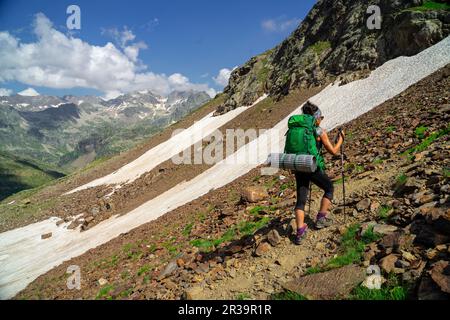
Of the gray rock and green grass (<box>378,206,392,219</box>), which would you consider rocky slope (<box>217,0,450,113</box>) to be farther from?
the gray rock

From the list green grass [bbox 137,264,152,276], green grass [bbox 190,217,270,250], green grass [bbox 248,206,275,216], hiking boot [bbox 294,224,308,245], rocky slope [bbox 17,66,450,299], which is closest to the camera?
rocky slope [bbox 17,66,450,299]

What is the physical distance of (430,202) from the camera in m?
7.71

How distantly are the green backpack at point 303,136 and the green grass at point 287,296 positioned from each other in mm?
3416

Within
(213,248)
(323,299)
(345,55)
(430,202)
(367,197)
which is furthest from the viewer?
(345,55)

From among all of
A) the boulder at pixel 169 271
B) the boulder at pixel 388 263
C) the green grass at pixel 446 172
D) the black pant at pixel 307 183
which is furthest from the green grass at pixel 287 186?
the boulder at pixel 388 263

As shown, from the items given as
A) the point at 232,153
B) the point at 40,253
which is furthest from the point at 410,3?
the point at 40,253

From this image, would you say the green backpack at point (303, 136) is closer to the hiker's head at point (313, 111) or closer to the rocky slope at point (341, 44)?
the hiker's head at point (313, 111)

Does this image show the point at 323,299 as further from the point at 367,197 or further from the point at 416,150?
the point at 416,150

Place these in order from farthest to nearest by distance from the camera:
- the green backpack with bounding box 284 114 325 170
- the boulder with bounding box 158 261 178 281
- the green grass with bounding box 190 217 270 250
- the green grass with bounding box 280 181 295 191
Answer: the green grass with bounding box 280 181 295 191
the green grass with bounding box 190 217 270 250
the boulder with bounding box 158 261 178 281
the green backpack with bounding box 284 114 325 170

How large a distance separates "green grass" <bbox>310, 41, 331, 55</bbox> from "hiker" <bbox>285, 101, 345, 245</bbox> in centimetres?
5120

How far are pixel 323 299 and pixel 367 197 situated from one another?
4.57 metres

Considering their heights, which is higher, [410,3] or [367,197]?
[410,3]

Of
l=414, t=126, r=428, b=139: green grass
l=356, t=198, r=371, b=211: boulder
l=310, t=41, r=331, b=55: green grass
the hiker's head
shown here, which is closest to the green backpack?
the hiker's head

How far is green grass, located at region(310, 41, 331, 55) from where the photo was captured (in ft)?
181
